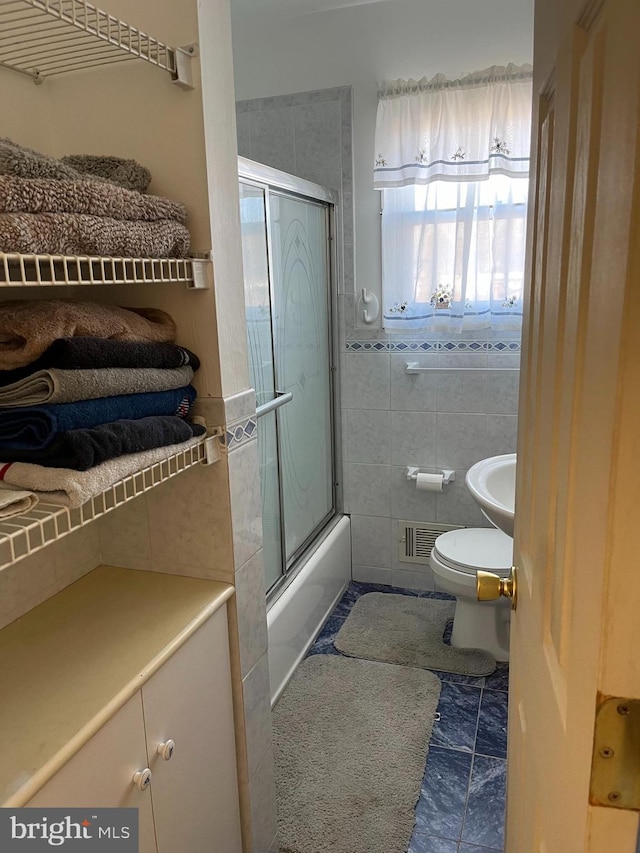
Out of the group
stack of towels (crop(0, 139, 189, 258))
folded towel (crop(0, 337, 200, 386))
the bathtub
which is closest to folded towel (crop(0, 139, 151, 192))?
stack of towels (crop(0, 139, 189, 258))

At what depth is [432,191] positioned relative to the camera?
2682mm

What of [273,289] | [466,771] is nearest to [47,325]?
[273,289]

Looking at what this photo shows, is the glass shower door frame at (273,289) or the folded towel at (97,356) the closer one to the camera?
the folded towel at (97,356)

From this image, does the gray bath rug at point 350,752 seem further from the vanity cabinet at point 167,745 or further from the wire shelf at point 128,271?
the wire shelf at point 128,271

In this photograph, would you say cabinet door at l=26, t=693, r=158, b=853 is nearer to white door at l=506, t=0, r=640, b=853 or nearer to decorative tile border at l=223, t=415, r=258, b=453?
decorative tile border at l=223, t=415, r=258, b=453

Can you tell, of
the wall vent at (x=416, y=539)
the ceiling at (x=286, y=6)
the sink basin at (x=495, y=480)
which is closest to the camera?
the sink basin at (x=495, y=480)

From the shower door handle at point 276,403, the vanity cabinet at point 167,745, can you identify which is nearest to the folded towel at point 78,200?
the vanity cabinet at point 167,745

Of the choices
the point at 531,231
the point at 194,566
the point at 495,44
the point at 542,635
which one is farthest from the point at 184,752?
the point at 495,44

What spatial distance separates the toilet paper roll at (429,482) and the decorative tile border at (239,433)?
153cm

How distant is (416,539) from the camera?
309 centimetres

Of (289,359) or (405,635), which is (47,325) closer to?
(289,359)

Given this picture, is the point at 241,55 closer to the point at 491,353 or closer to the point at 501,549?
the point at 491,353

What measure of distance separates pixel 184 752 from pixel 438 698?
1284 mm

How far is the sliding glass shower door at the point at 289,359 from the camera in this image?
225cm
